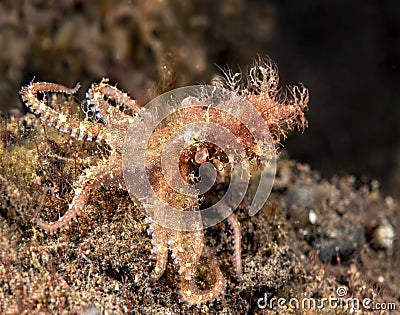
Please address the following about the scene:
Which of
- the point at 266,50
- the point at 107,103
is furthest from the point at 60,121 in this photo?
the point at 266,50

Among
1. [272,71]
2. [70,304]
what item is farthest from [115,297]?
[272,71]

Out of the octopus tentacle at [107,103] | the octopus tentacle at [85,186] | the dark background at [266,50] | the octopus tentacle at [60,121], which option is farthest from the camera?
the dark background at [266,50]

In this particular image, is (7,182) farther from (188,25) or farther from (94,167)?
(188,25)

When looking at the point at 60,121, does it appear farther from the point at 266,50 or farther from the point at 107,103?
the point at 266,50

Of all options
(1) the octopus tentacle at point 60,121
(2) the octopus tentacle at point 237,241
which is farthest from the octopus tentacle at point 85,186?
(2) the octopus tentacle at point 237,241

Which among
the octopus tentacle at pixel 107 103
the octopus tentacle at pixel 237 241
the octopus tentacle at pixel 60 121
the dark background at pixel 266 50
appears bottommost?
the octopus tentacle at pixel 237 241

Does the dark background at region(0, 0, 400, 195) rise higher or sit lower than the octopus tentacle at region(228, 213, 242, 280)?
higher

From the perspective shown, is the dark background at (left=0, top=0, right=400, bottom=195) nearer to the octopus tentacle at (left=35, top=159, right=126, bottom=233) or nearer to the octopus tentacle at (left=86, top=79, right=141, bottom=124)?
the octopus tentacle at (left=86, top=79, right=141, bottom=124)

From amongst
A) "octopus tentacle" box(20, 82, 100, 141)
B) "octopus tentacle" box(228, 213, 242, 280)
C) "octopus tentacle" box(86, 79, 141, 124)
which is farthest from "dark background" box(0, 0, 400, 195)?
"octopus tentacle" box(228, 213, 242, 280)

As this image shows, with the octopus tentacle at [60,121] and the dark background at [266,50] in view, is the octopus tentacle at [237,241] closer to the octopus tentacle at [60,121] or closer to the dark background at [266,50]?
the octopus tentacle at [60,121]
